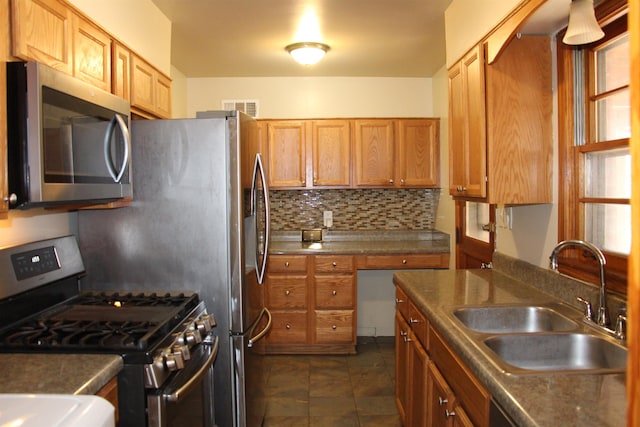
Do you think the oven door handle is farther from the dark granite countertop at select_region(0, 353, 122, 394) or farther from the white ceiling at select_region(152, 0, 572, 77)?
the white ceiling at select_region(152, 0, 572, 77)

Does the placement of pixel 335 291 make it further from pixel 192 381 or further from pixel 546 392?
pixel 546 392

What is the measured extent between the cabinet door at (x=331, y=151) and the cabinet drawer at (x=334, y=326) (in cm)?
113

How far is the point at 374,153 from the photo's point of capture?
4.24 meters

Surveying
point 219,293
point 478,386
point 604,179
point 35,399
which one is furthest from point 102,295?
point 604,179

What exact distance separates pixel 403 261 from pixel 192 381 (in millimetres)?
2515

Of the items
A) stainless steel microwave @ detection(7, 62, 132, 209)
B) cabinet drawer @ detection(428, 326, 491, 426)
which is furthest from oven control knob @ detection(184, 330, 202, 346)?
cabinet drawer @ detection(428, 326, 491, 426)

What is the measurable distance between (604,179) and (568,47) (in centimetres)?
59

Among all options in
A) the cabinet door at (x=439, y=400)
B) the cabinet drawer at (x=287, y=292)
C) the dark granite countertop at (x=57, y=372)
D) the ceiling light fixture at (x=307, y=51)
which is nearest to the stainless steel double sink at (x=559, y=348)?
the cabinet door at (x=439, y=400)

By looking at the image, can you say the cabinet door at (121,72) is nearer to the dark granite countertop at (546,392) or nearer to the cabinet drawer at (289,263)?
the dark granite countertop at (546,392)

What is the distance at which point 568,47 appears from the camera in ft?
6.68

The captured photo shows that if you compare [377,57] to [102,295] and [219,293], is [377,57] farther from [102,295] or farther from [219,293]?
[102,295]

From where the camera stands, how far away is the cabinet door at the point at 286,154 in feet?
13.9

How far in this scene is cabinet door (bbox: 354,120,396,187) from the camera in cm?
423

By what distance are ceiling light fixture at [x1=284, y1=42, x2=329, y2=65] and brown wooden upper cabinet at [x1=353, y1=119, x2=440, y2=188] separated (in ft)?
2.72
